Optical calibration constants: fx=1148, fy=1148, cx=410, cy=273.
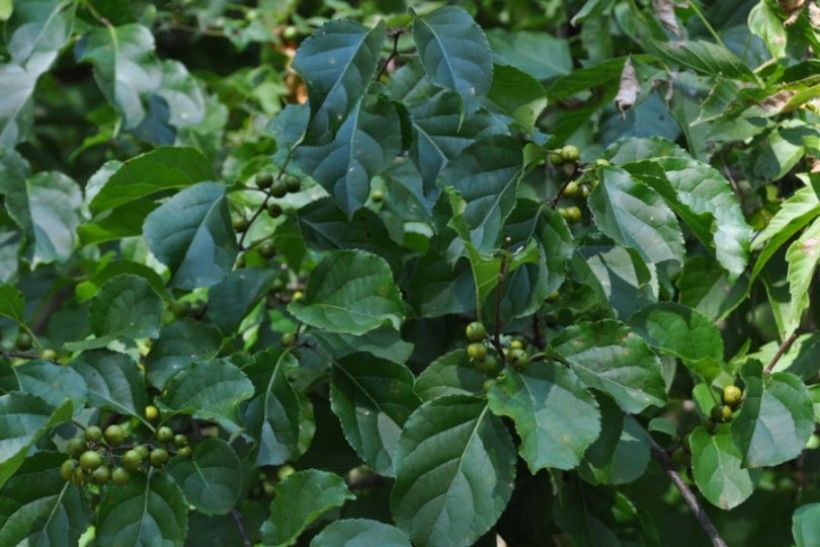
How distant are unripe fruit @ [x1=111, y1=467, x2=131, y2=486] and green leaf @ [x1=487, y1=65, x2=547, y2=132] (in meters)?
A: 0.58

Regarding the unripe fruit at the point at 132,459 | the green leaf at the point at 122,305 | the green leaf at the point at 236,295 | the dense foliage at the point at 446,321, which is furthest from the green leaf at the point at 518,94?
the unripe fruit at the point at 132,459

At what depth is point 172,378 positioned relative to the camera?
1.23m

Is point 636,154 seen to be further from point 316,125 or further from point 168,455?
point 168,455

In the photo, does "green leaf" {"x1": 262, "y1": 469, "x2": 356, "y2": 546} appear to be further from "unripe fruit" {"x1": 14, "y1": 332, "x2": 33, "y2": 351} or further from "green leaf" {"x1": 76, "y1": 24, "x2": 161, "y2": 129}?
"green leaf" {"x1": 76, "y1": 24, "x2": 161, "y2": 129}

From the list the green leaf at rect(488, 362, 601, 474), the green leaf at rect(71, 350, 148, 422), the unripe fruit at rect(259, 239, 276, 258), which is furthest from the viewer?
the unripe fruit at rect(259, 239, 276, 258)

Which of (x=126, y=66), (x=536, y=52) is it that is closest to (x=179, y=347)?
(x=126, y=66)

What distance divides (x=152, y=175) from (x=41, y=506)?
41 centimetres

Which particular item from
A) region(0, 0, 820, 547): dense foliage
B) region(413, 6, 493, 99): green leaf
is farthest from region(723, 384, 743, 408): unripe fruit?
region(413, 6, 493, 99): green leaf

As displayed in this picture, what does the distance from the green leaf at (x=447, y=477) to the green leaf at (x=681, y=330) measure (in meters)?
0.21

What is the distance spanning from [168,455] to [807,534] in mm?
666

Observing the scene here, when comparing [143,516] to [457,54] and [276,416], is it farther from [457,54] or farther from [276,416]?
[457,54]

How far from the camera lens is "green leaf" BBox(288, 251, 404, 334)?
3.97 ft

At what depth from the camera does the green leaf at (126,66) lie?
1862mm

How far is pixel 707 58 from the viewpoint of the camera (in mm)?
1395
